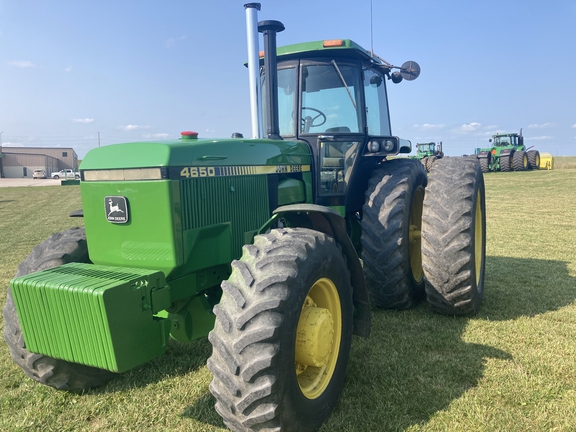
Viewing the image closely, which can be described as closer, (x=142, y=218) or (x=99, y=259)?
(x=142, y=218)

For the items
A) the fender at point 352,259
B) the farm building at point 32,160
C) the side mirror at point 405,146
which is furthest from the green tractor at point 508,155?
the farm building at point 32,160

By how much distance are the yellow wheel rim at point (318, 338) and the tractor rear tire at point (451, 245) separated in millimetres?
1542

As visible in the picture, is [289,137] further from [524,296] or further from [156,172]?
[524,296]

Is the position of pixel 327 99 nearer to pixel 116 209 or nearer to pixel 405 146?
pixel 405 146

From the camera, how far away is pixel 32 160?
7206 cm

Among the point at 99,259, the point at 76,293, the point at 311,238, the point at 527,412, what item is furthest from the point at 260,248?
the point at 527,412

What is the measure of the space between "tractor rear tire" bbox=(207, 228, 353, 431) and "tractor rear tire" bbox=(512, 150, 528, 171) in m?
30.6

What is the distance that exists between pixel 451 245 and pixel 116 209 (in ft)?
9.39

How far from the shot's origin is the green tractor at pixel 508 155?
1163 inches

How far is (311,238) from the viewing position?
109 inches

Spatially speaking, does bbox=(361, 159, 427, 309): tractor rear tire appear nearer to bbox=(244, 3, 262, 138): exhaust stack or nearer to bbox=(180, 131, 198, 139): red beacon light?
bbox=(244, 3, 262, 138): exhaust stack

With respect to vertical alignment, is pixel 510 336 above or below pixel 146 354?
below

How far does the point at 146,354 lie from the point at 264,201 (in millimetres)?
1547

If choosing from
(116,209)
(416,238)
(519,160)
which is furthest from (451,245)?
(519,160)
